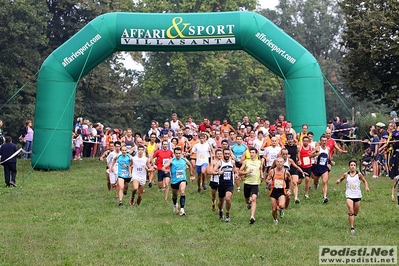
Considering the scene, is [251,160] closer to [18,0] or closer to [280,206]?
[280,206]

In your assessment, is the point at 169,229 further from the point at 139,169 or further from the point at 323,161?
the point at 323,161

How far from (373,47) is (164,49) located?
337 inches

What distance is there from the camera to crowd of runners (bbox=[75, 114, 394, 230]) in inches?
668

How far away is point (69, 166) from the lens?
2767 centimetres

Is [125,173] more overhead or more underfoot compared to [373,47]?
more underfoot

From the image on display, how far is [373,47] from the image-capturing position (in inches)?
1152

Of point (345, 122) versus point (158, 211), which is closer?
point (158, 211)

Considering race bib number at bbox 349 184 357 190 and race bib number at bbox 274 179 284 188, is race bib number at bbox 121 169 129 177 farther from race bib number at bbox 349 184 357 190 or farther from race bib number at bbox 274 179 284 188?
race bib number at bbox 349 184 357 190

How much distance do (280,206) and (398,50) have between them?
1383cm

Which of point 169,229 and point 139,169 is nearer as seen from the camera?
point 169,229

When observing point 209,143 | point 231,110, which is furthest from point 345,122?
point 231,110

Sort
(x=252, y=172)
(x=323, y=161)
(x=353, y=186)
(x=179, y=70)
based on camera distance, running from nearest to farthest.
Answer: (x=353, y=186) → (x=252, y=172) → (x=323, y=161) → (x=179, y=70)

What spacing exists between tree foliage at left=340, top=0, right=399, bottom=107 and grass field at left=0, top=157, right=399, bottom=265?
789 cm

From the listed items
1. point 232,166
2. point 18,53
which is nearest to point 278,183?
point 232,166
